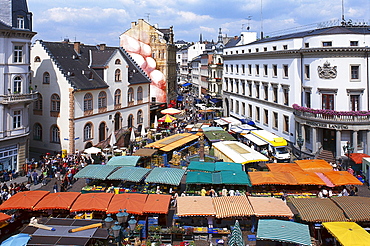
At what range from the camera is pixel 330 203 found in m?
22.2

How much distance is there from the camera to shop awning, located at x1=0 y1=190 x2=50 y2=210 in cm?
2273

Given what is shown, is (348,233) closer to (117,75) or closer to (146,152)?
(146,152)

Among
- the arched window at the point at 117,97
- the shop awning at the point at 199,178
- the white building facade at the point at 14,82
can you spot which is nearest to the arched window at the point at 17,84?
the white building facade at the point at 14,82

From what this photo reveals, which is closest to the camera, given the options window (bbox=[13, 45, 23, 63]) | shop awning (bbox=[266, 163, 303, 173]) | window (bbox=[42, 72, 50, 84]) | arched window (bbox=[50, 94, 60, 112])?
shop awning (bbox=[266, 163, 303, 173])

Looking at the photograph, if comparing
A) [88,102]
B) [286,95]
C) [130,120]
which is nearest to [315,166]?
[286,95]

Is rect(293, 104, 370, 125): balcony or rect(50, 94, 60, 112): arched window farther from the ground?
rect(50, 94, 60, 112): arched window

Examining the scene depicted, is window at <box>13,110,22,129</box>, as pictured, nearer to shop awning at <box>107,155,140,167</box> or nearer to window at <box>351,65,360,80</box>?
shop awning at <box>107,155,140,167</box>

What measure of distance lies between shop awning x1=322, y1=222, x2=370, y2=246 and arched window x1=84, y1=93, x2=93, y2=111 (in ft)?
109

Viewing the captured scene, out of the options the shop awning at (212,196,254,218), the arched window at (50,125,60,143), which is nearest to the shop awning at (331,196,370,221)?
the shop awning at (212,196,254,218)

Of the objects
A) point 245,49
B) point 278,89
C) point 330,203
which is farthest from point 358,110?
point 245,49

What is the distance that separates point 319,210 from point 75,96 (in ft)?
102

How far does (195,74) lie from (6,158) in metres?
93.6

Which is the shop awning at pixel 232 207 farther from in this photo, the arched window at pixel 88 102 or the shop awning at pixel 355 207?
the arched window at pixel 88 102

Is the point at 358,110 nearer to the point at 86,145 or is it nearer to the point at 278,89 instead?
the point at 278,89
